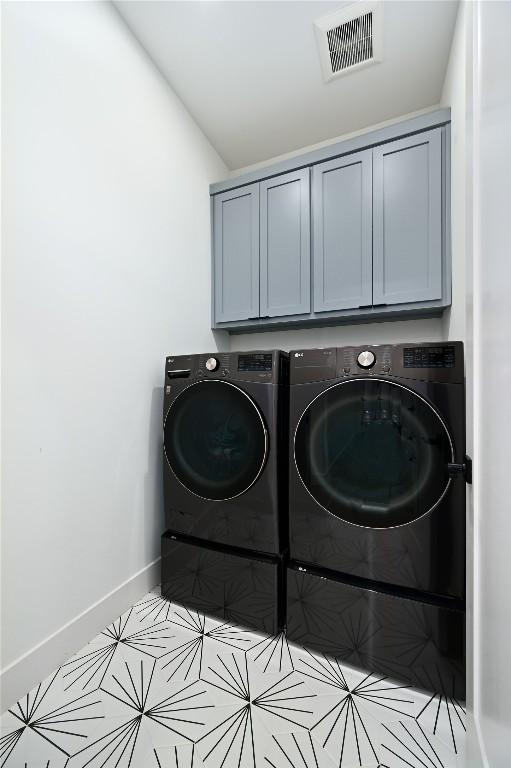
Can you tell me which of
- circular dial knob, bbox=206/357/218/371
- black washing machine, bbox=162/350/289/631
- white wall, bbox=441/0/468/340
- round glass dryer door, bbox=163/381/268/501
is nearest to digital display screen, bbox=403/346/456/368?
white wall, bbox=441/0/468/340

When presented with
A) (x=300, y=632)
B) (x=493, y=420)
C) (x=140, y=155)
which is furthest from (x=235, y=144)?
(x=300, y=632)

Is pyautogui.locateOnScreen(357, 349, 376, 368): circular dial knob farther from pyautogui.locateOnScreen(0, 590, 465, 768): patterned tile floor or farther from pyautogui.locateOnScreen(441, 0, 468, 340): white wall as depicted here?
pyautogui.locateOnScreen(0, 590, 465, 768): patterned tile floor

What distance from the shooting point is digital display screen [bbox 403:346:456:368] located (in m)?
1.14

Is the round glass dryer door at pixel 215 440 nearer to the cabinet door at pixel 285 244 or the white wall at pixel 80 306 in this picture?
the white wall at pixel 80 306

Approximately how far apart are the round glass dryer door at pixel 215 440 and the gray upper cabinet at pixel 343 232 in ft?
2.77

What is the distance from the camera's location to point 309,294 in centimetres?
194

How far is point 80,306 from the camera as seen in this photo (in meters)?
1.30

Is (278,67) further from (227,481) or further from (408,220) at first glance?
(227,481)

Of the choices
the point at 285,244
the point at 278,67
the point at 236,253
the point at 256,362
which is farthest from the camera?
the point at 236,253

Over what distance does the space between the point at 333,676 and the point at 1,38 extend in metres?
2.37

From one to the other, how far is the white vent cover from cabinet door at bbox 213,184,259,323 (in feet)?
2.28

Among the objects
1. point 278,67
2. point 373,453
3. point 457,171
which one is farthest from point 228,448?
point 278,67

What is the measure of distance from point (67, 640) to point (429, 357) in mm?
1672

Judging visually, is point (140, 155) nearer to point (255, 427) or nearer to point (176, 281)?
point (176, 281)
